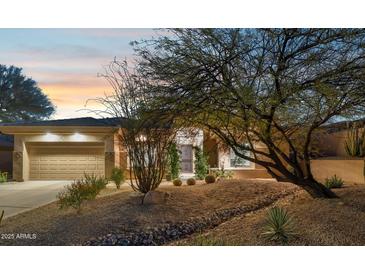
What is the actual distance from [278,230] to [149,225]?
1.47 metres

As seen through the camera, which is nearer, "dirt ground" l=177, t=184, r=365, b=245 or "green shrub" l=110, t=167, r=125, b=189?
"dirt ground" l=177, t=184, r=365, b=245

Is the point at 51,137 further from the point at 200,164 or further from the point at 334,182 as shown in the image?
the point at 334,182

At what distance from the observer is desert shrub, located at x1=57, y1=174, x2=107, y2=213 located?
4312mm

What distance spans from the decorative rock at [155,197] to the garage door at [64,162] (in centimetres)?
63

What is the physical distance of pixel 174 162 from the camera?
4527mm

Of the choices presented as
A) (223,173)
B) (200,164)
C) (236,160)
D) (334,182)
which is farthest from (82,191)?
(334,182)

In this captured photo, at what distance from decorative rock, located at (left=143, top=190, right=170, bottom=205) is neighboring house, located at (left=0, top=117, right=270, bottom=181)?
1.24 feet

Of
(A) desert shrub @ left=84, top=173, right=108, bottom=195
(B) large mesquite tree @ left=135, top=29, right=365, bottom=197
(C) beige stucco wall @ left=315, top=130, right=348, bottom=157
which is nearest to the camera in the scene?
(B) large mesquite tree @ left=135, top=29, right=365, bottom=197

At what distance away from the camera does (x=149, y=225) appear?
4242mm

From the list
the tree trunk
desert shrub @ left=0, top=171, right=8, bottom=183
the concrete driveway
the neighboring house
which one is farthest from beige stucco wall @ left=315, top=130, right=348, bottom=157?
desert shrub @ left=0, top=171, right=8, bottom=183

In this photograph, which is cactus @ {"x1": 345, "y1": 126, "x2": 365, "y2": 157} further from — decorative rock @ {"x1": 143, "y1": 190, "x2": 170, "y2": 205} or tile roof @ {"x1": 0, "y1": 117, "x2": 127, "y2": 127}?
tile roof @ {"x1": 0, "y1": 117, "x2": 127, "y2": 127}

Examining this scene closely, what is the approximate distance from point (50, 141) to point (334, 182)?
3740 mm
